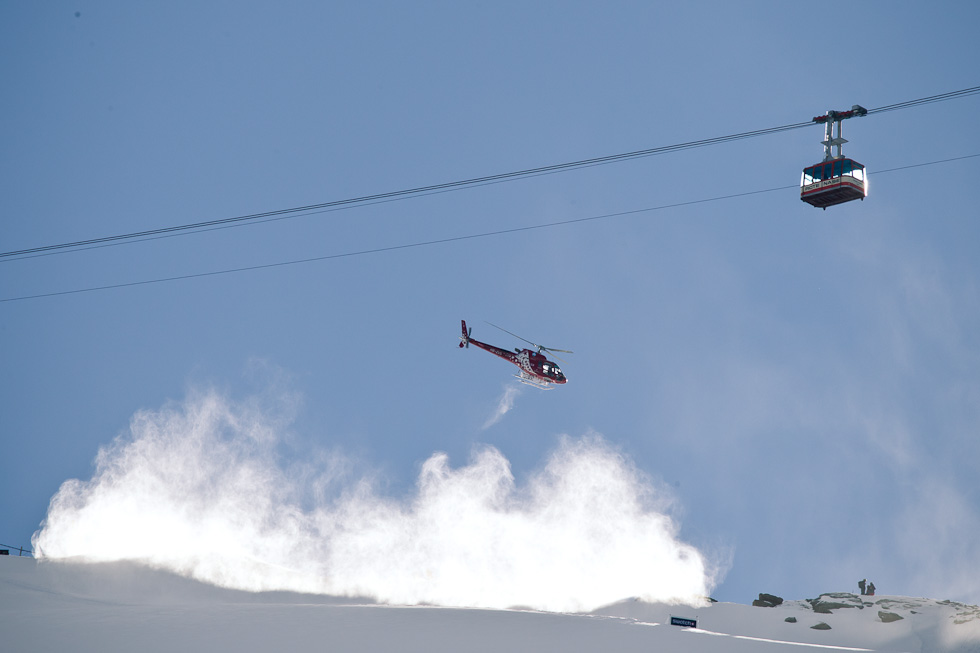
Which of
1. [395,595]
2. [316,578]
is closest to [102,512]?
[316,578]

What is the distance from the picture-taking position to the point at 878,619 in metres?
66.1

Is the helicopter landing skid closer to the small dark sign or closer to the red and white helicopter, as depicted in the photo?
the red and white helicopter

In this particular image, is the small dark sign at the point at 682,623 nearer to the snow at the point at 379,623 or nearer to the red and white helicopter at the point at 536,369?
the snow at the point at 379,623

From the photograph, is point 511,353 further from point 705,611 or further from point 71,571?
point 71,571

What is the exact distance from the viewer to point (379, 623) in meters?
60.9

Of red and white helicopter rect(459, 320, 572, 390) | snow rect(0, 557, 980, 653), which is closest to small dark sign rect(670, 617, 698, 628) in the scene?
snow rect(0, 557, 980, 653)

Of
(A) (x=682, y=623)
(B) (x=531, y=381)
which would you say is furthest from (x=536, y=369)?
(A) (x=682, y=623)

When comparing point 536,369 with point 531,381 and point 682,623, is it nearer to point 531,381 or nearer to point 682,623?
point 531,381

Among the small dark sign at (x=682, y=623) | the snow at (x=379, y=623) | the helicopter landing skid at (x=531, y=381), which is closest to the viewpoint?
the snow at (x=379, y=623)

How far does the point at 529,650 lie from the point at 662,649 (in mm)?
6938

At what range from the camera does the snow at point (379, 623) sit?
55.9 metres

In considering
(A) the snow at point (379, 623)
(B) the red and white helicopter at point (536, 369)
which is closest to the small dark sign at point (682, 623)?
(A) the snow at point (379, 623)

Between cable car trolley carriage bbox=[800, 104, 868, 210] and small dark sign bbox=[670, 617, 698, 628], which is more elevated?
cable car trolley carriage bbox=[800, 104, 868, 210]

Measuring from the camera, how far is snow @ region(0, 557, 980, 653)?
184ft
